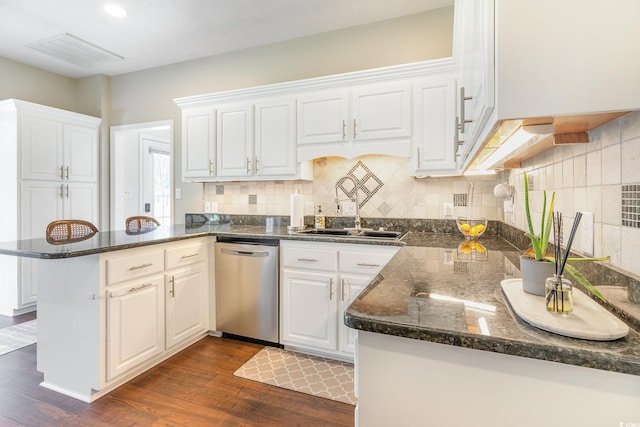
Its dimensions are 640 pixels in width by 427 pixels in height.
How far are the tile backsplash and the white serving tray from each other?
5.91ft

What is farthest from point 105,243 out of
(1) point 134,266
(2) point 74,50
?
(2) point 74,50

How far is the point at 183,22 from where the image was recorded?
2756mm

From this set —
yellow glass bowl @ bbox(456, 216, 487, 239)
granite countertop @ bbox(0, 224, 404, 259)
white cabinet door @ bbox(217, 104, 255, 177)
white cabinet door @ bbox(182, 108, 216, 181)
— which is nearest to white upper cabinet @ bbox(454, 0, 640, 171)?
granite countertop @ bbox(0, 224, 404, 259)

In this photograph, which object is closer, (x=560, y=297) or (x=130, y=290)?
(x=560, y=297)

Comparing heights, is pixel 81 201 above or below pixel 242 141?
below

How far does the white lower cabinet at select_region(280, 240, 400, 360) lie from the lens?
2.18m

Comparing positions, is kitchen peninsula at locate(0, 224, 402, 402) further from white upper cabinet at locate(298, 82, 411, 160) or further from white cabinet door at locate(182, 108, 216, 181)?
white cabinet door at locate(182, 108, 216, 181)

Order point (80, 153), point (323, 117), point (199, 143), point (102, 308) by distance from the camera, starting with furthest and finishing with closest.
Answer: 1. point (80, 153)
2. point (199, 143)
3. point (323, 117)
4. point (102, 308)

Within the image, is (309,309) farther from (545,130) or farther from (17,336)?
(17,336)

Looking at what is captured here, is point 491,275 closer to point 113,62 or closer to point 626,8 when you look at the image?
point 626,8

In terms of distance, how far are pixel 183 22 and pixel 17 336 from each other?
10.1 feet

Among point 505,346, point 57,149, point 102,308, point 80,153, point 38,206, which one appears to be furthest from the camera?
point 80,153

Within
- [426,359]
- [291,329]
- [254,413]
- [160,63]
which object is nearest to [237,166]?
[291,329]

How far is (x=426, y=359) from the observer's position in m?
0.70
